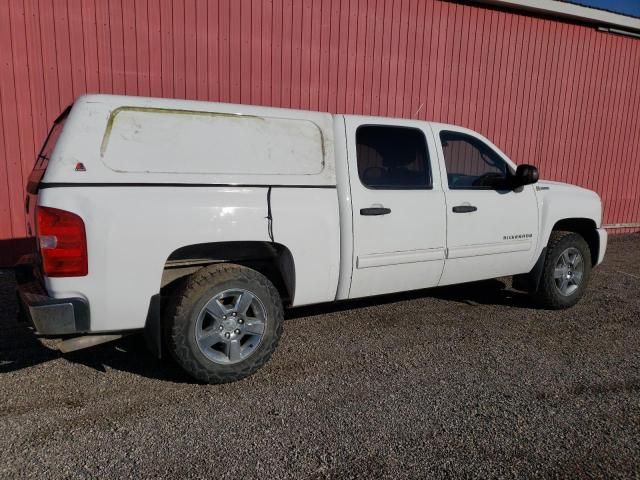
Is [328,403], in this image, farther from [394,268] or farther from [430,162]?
[430,162]

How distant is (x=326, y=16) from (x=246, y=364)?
232 inches

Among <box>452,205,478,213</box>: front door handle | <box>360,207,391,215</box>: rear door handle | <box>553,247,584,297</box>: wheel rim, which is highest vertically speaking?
<box>360,207,391,215</box>: rear door handle

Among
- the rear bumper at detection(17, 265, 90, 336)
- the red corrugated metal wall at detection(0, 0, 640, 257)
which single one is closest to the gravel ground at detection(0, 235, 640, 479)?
the rear bumper at detection(17, 265, 90, 336)

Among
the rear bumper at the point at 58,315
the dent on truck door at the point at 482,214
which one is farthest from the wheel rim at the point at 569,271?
the rear bumper at the point at 58,315

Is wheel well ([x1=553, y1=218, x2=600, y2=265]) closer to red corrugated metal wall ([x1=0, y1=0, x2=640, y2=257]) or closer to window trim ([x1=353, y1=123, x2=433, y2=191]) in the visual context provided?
window trim ([x1=353, y1=123, x2=433, y2=191])

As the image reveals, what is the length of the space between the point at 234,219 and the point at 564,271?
3612 millimetres

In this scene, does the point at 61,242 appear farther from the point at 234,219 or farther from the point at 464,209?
the point at 464,209

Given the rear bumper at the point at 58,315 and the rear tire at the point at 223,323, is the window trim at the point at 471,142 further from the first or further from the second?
the rear bumper at the point at 58,315

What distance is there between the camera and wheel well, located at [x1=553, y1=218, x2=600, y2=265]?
16.9ft

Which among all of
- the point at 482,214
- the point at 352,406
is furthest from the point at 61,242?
the point at 482,214

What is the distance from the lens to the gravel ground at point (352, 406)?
7.97ft

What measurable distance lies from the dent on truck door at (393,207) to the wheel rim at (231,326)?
86cm

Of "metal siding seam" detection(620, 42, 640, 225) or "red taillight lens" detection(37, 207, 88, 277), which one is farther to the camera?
"metal siding seam" detection(620, 42, 640, 225)

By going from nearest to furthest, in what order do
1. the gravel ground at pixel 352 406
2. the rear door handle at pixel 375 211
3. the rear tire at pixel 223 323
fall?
the gravel ground at pixel 352 406, the rear tire at pixel 223 323, the rear door handle at pixel 375 211
